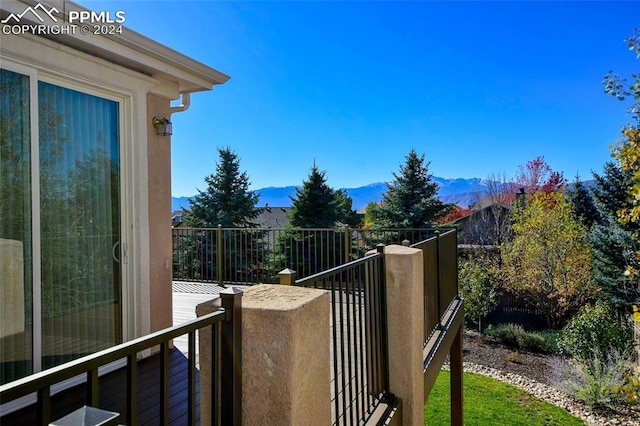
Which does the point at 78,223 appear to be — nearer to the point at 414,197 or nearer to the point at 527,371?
the point at 527,371

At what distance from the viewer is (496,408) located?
8.04 meters

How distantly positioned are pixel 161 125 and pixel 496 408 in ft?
27.6

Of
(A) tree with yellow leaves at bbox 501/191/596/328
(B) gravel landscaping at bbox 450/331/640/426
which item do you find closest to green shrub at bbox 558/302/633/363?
(B) gravel landscaping at bbox 450/331/640/426

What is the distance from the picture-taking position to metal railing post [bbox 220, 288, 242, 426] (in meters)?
1.26

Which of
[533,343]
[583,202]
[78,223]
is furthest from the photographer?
[583,202]

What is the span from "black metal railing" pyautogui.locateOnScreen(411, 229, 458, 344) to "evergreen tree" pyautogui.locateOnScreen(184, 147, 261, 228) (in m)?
13.2

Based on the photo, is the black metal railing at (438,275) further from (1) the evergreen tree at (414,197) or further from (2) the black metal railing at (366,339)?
(1) the evergreen tree at (414,197)

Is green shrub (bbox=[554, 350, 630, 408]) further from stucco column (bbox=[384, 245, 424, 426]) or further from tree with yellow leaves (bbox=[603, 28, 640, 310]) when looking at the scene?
stucco column (bbox=[384, 245, 424, 426])

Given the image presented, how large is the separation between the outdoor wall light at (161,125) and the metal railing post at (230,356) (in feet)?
8.33

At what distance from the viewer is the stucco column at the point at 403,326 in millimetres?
2812

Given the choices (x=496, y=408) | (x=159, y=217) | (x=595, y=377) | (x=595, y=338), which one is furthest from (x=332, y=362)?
(x=595, y=338)

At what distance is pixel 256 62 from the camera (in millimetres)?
12539

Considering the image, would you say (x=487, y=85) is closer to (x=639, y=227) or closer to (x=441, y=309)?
(x=639, y=227)

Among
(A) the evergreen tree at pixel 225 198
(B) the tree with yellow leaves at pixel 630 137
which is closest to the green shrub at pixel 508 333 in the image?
(B) the tree with yellow leaves at pixel 630 137
